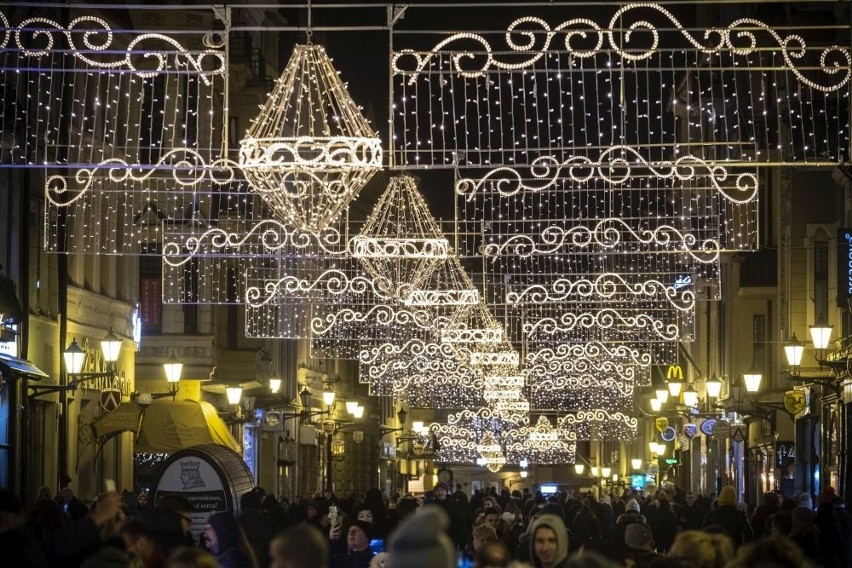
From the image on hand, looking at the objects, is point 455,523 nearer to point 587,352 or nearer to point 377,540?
point 377,540

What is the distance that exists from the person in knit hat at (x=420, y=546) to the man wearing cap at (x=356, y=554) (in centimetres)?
690

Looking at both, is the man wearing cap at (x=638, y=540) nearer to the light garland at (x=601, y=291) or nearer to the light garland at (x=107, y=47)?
the light garland at (x=107, y=47)

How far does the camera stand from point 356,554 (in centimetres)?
1534

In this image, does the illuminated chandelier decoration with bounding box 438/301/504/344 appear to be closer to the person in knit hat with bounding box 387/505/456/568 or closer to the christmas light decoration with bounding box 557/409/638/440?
the person in knit hat with bounding box 387/505/456/568

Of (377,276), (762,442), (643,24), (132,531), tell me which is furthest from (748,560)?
(762,442)

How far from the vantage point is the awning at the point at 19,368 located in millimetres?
26833

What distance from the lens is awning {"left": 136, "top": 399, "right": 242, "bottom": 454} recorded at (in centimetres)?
3622

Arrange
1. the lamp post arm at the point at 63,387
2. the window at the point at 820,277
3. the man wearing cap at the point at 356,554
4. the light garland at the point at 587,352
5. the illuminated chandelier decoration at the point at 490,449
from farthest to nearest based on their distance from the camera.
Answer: the illuminated chandelier decoration at the point at 490,449 < the light garland at the point at 587,352 < the window at the point at 820,277 < the lamp post arm at the point at 63,387 < the man wearing cap at the point at 356,554

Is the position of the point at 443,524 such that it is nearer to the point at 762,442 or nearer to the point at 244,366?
the point at 244,366

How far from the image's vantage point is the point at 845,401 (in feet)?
116

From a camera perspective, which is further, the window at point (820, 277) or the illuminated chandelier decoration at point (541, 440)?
the illuminated chandelier decoration at point (541, 440)

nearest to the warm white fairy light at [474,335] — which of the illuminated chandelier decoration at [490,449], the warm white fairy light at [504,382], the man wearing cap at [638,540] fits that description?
the warm white fairy light at [504,382]

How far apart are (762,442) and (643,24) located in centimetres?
3350

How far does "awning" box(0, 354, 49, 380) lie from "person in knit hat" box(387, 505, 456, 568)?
19120mm
